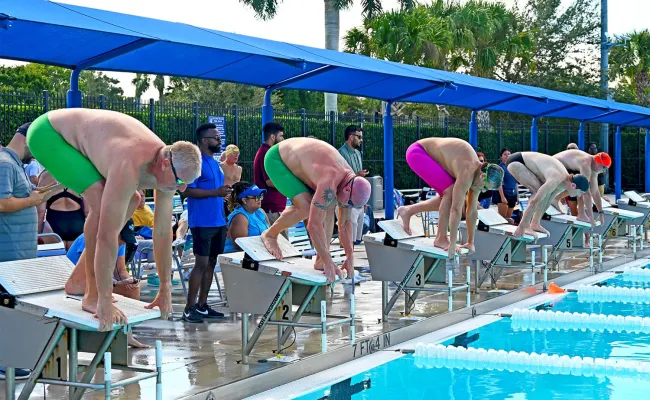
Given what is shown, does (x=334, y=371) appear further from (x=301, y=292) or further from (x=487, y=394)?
(x=487, y=394)

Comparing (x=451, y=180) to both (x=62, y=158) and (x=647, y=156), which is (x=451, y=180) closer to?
(x=62, y=158)

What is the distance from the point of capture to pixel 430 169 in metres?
9.48

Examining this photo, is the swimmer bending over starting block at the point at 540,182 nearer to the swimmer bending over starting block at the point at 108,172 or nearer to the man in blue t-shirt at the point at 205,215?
the man in blue t-shirt at the point at 205,215

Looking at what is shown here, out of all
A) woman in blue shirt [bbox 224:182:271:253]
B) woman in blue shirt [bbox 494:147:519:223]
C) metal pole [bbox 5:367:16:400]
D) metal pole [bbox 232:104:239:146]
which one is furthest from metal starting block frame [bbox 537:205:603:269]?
metal pole [bbox 5:367:16:400]

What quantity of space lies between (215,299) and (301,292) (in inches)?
111

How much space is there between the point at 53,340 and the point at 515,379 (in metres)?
3.46

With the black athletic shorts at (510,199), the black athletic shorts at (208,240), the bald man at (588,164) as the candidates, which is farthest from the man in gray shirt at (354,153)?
the black athletic shorts at (510,199)

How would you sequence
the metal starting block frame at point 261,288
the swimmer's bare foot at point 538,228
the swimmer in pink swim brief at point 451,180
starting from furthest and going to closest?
1. the swimmer's bare foot at point 538,228
2. the swimmer in pink swim brief at point 451,180
3. the metal starting block frame at point 261,288

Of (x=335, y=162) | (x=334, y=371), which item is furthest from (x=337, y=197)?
(x=334, y=371)

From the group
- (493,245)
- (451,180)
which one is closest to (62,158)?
(451,180)

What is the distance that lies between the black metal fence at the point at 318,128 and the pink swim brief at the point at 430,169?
5.77 meters

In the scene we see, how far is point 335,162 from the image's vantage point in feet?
22.9

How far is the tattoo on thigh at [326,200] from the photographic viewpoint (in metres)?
6.74

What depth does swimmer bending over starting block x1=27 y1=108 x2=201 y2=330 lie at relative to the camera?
4652 mm
